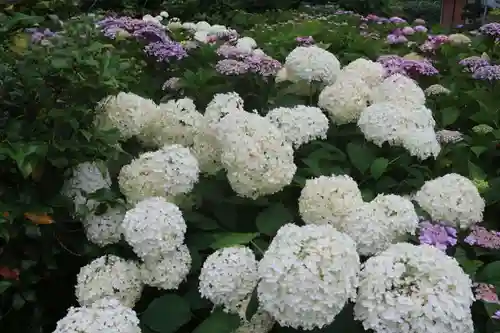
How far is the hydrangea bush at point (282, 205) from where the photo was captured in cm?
162

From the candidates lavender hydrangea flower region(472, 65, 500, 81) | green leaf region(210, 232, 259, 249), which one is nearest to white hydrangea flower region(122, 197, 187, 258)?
green leaf region(210, 232, 259, 249)

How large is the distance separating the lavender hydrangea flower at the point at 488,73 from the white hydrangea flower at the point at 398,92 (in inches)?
25.7

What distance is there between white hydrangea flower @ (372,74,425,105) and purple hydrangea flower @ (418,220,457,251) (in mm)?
650

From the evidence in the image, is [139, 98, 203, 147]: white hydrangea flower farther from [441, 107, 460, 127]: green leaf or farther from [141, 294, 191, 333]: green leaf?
[441, 107, 460, 127]: green leaf

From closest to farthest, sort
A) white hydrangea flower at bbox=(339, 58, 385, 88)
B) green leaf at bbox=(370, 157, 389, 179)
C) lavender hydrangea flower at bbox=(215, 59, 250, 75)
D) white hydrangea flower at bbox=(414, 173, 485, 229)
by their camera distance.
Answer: white hydrangea flower at bbox=(414, 173, 485, 229), green leaf at bbox=(370, 157, 389, 179), lavender hydrangea flower at bbox=(215, 59, 250, 75), white hydrangea flower at bbox=(339, 58, 385, 88)

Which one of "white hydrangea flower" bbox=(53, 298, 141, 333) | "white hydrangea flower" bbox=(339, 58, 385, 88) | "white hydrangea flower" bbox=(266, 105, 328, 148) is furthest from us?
"white hydrangea flower" bbox=(339, 58, 385, 88)

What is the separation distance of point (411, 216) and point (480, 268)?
248 mm

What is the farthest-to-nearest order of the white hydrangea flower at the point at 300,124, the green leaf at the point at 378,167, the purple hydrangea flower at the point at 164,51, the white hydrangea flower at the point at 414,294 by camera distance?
the purple hydrangea flower at the point at 164,51 → the white hydrangea flower at the point at 300,124 → the green leaf at the point at 378,167 → the white hydrangea flower at the point at 414,294

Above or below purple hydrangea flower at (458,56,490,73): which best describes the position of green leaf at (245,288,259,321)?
above

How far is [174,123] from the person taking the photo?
2.43 m

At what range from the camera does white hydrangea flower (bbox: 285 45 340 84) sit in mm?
2705

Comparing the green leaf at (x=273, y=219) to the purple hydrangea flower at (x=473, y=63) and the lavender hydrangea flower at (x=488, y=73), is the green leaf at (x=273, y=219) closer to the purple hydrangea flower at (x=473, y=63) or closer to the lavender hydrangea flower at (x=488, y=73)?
the lavender hydrangea flower at (x=488, y=73)

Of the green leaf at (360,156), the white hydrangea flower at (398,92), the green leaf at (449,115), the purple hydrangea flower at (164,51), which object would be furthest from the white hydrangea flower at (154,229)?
the green leaf at (449,115)

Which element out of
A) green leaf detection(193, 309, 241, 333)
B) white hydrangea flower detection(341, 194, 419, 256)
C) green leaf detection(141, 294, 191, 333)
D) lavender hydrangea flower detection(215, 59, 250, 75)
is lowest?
green leaf detection(141, 294, 191, 333)
